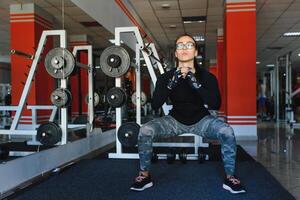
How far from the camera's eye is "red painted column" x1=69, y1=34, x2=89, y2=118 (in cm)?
427

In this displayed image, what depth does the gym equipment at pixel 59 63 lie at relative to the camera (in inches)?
135

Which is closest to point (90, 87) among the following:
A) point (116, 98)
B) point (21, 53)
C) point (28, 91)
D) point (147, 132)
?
point (116, 98)

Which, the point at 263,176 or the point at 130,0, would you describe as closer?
the point at 263,176

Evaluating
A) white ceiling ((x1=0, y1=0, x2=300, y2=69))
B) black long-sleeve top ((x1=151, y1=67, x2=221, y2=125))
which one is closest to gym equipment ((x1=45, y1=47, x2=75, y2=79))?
white ceiling ((x1=0, y1=0, x2=300, y2=69))

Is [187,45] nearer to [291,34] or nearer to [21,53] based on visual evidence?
[21,53]

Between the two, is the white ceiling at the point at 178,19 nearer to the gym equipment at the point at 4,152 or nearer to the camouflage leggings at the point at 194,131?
the gym equipment at the point at 4,152

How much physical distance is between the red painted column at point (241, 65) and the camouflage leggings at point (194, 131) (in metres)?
3.73

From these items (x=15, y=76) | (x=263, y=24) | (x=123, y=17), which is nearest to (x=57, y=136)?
(x=15, y=76)

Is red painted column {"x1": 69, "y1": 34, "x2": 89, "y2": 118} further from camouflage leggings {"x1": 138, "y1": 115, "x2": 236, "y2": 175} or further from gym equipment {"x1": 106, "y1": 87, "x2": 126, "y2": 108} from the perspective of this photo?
camouflage leggings {"x1": 138, "y1": 115, "x2": 236, "y2": 175}

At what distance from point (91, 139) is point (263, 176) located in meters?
2.26

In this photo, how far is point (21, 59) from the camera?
302cm

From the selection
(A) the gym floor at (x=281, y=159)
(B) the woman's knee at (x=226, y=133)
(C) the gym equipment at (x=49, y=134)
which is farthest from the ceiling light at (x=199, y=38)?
(B) the woman's knee at (x=226, y=133)

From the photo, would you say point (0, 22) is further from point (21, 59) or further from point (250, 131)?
point (250, 131)

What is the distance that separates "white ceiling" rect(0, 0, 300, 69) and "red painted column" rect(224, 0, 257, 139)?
61 cm
